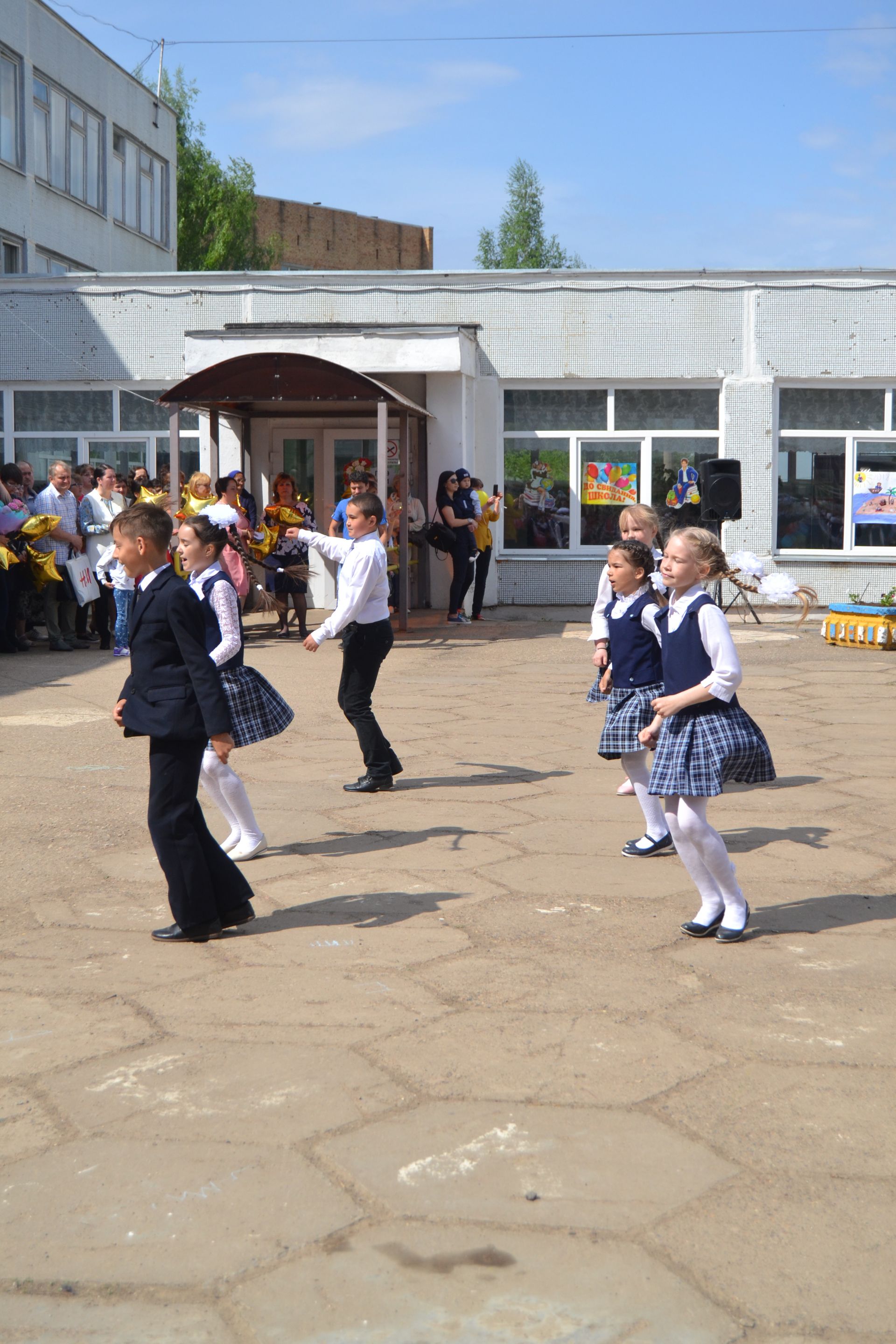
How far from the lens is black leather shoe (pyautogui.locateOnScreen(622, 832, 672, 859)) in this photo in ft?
19.0

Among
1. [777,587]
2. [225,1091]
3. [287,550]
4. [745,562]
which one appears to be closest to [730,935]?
[225,1091]

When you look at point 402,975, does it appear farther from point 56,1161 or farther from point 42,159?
point 42,159

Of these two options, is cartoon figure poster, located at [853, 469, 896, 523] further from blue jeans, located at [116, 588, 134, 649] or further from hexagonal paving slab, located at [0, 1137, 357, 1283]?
hexagonal paving slab, located at [0, 1137, 357, 1283]

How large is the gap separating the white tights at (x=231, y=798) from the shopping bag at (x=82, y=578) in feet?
25.9

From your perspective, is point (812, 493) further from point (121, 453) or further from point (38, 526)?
point (38, 526)

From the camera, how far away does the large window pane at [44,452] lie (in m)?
18.5

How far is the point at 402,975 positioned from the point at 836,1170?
5.41 ft

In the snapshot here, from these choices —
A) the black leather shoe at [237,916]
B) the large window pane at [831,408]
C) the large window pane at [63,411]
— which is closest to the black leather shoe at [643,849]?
the black leather shoe at [237,916]

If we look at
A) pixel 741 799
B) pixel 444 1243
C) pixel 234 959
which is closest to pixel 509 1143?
pixel 444 1243

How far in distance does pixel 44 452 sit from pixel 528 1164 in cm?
1702

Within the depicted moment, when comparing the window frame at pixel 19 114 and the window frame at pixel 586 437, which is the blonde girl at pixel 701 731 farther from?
the window frame at pixel 19 114

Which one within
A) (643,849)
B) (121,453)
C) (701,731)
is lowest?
(643,849)

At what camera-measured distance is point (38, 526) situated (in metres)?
12.8

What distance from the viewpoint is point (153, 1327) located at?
239cm
